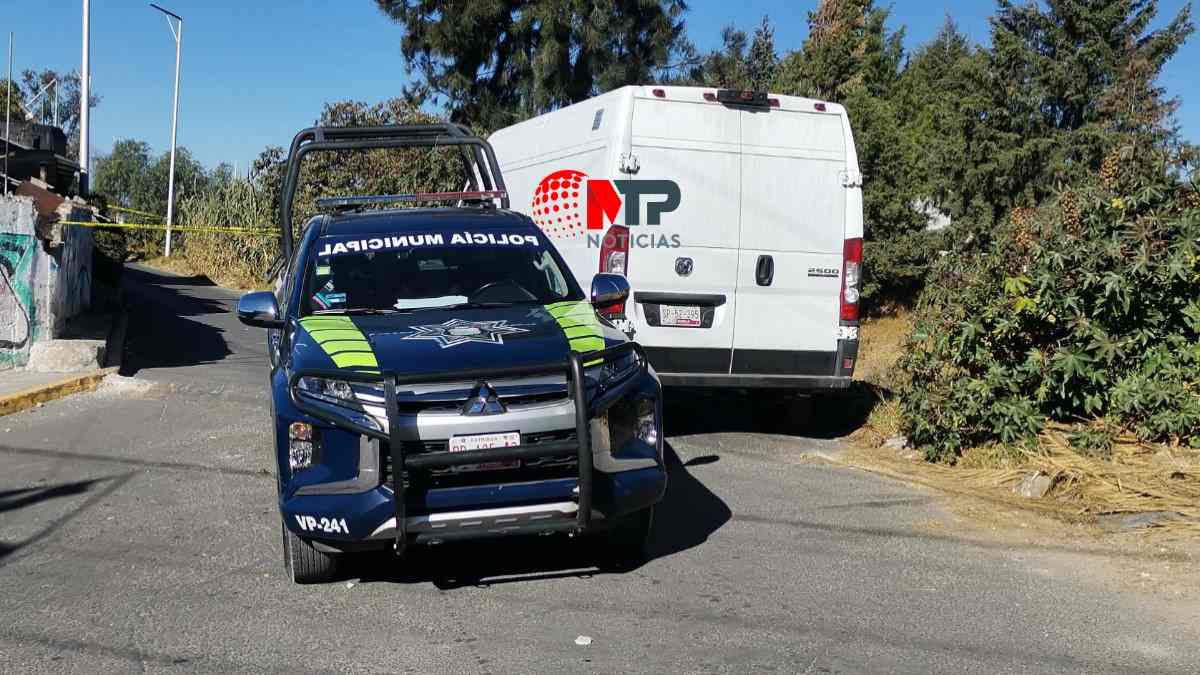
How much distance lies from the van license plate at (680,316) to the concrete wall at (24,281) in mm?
7132

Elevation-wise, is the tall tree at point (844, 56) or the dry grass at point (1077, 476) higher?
the tall tree at point (844, 56)

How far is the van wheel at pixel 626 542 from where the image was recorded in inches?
231

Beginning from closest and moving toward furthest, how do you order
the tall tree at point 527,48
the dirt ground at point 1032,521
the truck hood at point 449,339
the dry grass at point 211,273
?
the truck hood at point 449,339 → the dirt ground at point 1032,521 → the dry grass at point 211,273 → the tall tree at point 527,48

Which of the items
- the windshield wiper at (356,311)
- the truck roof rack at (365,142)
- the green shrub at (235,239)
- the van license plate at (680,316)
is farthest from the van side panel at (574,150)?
the green shrub at (235,239)

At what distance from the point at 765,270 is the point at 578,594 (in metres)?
4.34

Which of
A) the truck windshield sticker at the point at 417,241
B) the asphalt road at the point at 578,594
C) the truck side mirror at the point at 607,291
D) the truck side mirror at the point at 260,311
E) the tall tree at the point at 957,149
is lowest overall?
the asphalt road at the point at 578,594

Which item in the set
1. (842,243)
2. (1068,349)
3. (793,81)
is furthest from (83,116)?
(1068,349)

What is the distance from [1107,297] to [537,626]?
Result: 4.92 metres

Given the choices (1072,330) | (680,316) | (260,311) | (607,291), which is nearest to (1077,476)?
(1072,330)

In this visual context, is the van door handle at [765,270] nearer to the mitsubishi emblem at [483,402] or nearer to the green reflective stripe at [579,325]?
the green reflective stripe at [579,325]

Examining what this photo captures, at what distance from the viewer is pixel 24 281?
1238cm

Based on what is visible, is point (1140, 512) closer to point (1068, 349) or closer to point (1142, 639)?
point (1068, 349)

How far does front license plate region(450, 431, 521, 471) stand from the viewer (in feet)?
16.8

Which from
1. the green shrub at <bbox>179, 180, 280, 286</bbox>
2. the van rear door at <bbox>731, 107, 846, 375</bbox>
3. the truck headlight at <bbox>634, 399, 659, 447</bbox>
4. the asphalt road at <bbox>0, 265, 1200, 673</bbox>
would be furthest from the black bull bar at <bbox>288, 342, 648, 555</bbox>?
the green shrub at <bbox>179, 180, 280, 286</bbox>
